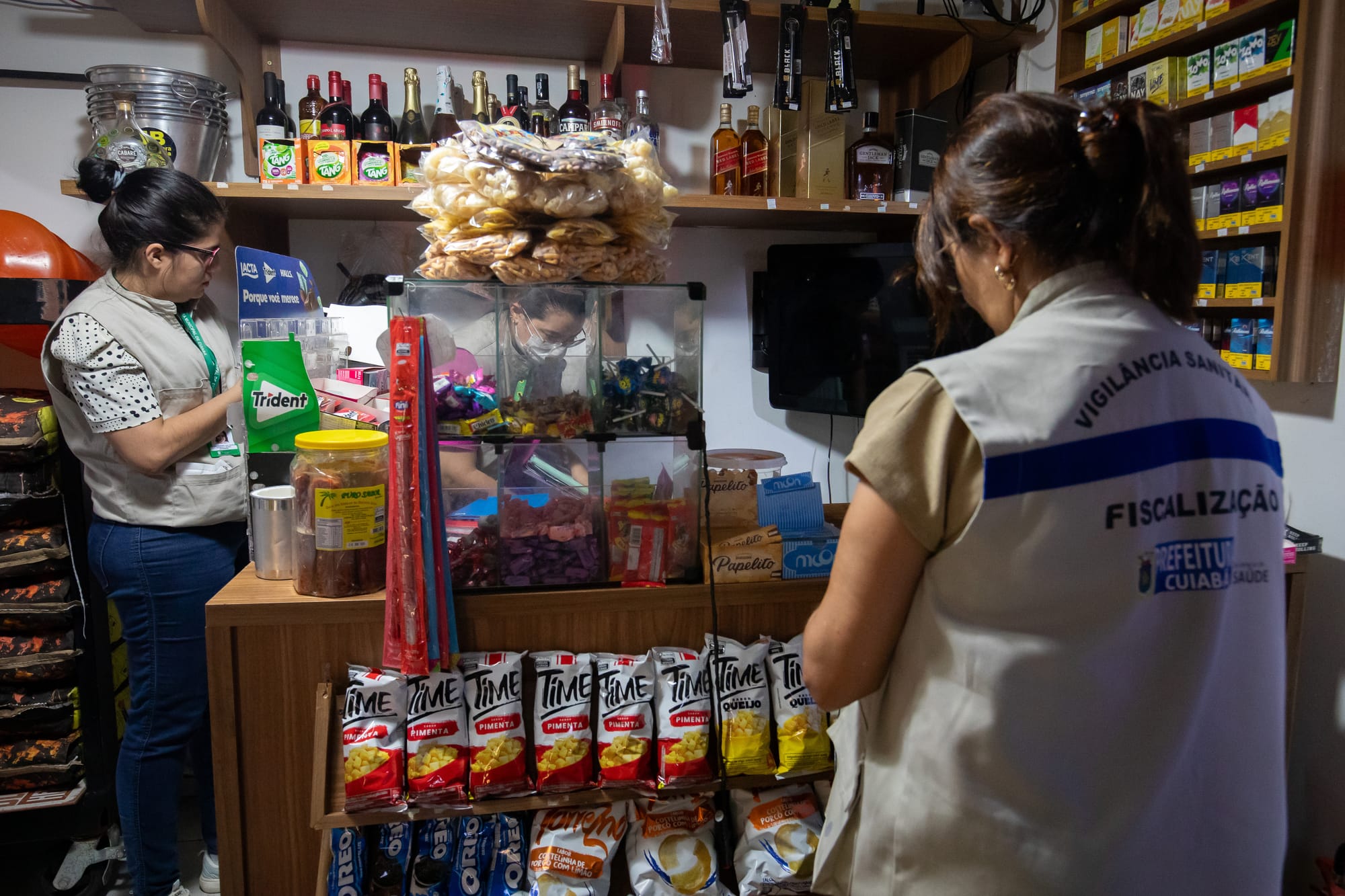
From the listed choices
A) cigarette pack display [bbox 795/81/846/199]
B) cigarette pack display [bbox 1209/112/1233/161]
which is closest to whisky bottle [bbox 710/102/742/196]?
cigarette pack display [bbox 795/81/846/199]

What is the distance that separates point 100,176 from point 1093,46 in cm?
258

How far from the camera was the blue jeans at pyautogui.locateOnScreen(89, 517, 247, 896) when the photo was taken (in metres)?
1.88

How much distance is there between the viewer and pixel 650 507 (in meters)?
1.53

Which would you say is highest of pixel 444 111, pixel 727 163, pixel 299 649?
pixel 444 111

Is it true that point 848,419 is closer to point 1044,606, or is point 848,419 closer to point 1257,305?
point 1257,305

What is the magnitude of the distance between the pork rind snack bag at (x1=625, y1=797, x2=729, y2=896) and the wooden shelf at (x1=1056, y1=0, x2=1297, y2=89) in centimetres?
195

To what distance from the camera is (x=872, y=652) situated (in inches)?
36.7

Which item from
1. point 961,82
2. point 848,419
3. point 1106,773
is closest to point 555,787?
point 1106,773

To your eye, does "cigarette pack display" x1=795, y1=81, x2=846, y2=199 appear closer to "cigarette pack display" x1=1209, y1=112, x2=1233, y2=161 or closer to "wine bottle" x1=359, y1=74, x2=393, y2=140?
"cigarette pack display" x1=1209, y1=112, x2=1233, y2=161

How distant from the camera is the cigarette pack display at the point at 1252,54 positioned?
186cm

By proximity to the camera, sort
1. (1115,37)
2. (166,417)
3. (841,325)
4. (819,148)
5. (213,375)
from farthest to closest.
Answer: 1. (841,325)
2. (819,148)
3. (1115,37)
4. (213,375)
5. (166,417)

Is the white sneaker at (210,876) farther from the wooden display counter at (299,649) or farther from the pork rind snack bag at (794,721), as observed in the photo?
the pork rind snack bag at (794,721)

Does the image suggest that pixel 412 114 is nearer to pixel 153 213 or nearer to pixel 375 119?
pixel 375 119

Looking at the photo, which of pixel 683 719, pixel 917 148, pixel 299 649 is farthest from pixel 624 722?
pixel 917 148
